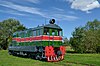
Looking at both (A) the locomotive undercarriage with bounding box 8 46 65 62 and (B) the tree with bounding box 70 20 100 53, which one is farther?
(B) the tree with bounding box 70 20 100 53

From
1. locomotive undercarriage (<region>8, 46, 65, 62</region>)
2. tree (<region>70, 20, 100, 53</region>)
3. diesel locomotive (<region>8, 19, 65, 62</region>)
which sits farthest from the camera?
tree (<region>70, 20, 100, 53</region>)

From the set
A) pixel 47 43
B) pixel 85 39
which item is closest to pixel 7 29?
pixel 85 39

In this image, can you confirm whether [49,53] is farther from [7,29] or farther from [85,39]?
[7,29]

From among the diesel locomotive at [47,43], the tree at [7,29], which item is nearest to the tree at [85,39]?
the tree at [7,29]

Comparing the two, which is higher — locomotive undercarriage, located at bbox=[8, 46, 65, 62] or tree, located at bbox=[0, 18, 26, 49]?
tree, located at bbox=[0, 18, 26, 49]

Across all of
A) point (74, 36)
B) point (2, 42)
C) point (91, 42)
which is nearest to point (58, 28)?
point (91, 42)

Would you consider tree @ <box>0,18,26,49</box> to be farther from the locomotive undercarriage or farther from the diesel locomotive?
the locomotive undercarriage

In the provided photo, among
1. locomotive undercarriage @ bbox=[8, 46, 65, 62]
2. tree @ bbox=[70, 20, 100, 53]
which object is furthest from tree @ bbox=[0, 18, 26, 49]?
locomotive undercarriage @ bbox=[8, 46, 65, 62]

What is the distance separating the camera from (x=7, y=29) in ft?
276

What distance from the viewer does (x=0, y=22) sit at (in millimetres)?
84562

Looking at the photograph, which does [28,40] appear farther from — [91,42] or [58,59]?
[91,42]

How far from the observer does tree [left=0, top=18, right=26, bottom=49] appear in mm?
82231

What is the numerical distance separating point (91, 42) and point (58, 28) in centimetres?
3630

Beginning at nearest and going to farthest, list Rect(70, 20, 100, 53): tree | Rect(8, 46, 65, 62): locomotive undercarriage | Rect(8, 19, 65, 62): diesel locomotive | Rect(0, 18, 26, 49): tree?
Rect(8, 46, 65, 62): locomotive undercarriage
Rect(8, 19, 65, 62): diesel locomotive
Rect(70, 20, 100, 53): tree
Rect(0, 18, 26, 49): tree
